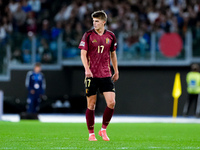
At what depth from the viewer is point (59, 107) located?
2291 centimetres

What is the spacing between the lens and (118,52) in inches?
876

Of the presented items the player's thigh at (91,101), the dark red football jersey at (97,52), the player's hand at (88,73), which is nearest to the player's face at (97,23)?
the dark red football jersey at (97,52)

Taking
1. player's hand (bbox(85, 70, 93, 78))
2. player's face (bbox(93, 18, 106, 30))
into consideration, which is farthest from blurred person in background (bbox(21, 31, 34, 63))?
player's hand (bbox(85, 70, 93, 78))

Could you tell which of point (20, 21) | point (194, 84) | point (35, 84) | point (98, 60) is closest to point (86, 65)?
point (98, 60)

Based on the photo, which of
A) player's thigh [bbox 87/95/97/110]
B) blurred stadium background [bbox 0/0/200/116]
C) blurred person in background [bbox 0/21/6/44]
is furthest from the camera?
blurred person in background [bbox 0/21/6/44]

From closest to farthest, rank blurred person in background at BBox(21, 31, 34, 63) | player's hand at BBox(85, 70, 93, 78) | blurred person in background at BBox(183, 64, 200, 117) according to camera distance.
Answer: player's hand at BBox(85, 70, 93, 78) < blurred person in background at BBox(183, 64, 200, 117) < blurred person in background at BBox(21, 31, 34, 63)

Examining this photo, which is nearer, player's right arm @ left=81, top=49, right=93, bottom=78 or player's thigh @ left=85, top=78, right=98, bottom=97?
player's right arm @ left=81, top=49, right=93, bottom=78

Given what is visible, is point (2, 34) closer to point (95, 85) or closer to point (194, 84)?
point (194, 84)

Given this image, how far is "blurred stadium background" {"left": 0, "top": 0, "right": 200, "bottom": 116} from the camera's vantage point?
22.2 m

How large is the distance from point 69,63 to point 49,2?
4142 mm

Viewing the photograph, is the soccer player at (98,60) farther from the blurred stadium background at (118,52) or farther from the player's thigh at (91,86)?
the blurred stadium background at (118,52)

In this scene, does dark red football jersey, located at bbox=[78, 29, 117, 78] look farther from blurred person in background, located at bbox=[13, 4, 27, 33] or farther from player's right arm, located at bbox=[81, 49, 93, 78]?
blurred person in background, located at bbox=[13, 4, 27, 33]

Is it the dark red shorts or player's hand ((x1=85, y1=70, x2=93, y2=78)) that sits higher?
player's hand ((x1=85, y1=70, x2=93, y2=78))

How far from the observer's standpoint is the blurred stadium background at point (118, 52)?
22156mm
